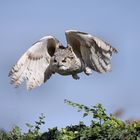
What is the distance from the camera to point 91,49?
7.74 m

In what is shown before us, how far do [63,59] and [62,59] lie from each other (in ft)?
0.04

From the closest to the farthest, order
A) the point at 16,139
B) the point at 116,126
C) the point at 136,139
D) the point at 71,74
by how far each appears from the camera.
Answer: the point at 136,139, the point at 116,126, the point at 71,74, the point at 16,139

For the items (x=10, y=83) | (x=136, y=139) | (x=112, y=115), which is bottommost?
(x=136, y=139)

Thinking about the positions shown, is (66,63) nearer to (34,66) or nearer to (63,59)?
(63,59)

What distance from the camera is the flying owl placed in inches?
297

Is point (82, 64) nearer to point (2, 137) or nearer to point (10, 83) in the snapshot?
point (10, 83)

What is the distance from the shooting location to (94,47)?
7.70m

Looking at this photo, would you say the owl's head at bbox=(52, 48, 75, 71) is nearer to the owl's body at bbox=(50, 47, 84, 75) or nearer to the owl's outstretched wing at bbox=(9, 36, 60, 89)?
the owl's body at bbox=(50, 47, 84, 75)

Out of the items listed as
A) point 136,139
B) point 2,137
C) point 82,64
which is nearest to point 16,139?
point 2,137

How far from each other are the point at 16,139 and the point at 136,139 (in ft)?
9.39

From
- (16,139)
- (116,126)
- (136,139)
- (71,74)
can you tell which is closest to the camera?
(136,139)

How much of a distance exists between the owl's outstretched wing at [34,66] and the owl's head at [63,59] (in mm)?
260

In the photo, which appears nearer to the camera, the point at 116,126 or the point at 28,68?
the point at 116,126

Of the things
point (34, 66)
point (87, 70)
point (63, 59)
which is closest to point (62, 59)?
point (63, 59)
